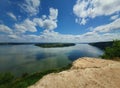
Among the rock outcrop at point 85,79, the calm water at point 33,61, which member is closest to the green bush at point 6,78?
the calm water at point 33,61

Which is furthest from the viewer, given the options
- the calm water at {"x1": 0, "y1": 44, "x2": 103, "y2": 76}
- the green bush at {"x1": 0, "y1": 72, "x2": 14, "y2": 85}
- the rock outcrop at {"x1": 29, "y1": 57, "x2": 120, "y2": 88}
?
the calm water at {"x1": 0, "y1": 44, "x2": 103, "y2": 76}

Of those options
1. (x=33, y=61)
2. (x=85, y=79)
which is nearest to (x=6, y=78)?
(x=85, y=79)

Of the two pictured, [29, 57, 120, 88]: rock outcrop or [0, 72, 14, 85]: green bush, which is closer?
[29, 57, 120, 88]: rock outcrop

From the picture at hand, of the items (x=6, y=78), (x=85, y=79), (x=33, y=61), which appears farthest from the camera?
(x=33, y=61)

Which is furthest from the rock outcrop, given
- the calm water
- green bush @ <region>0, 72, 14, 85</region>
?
the calm water

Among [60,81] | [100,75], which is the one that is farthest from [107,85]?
[60,81]

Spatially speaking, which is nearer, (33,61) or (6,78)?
(6,78)

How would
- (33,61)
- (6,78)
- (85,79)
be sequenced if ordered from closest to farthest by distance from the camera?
1. (85,79)
2. (6,78)
3. (33,61)

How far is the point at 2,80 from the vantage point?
40.5 meters

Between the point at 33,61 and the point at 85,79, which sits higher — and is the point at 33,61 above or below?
below

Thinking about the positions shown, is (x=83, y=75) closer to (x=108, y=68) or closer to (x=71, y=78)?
(x=71, y=78)

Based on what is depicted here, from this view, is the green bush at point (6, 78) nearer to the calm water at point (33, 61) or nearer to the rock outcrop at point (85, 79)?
the calm water at point (33, 61)

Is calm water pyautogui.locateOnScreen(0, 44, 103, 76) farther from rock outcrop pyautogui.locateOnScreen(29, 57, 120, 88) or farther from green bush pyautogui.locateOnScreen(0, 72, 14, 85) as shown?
rock outcrop pyautogui.locateOnScreen(29, 57, 120, 88)

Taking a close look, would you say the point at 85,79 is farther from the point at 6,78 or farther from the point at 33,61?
the point at 33,61
